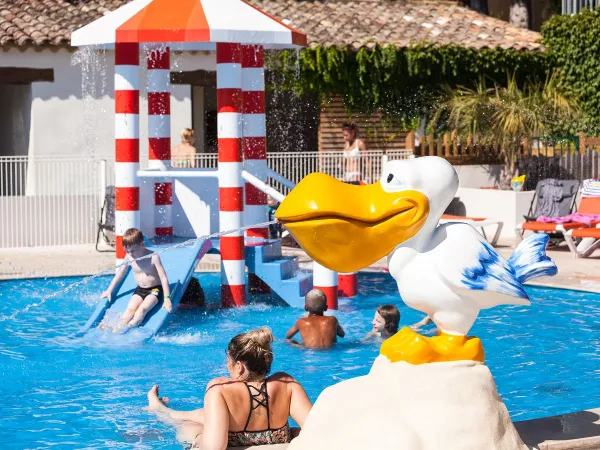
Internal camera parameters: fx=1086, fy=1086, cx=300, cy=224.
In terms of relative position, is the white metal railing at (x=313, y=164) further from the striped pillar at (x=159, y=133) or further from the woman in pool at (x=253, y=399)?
the woman in pool at (x=253, y=399)

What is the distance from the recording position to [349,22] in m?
23.8

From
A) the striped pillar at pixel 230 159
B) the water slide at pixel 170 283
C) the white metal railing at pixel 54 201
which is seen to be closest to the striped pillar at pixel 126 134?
the water slide at pixel 170 283

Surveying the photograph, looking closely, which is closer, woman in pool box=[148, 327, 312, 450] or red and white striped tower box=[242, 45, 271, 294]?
woman in pool box=[148, 327, 312, 450]

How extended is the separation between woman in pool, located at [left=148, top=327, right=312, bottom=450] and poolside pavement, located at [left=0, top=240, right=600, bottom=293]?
8022 mm

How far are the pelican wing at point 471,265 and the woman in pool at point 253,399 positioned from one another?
1.32 m

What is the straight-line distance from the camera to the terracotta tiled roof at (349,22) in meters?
20.6

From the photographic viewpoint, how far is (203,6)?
1173 cm

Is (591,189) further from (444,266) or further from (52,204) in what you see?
(444,266)

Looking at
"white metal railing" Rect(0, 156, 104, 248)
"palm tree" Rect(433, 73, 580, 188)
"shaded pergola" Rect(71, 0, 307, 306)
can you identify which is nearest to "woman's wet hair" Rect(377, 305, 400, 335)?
"shaded pergola" Rect(71, 0, 307, 306)

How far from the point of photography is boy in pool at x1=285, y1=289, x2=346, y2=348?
1005 cm

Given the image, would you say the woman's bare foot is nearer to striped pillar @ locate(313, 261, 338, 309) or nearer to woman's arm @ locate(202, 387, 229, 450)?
woman's arm @ locate(202, 387, 229, 450)

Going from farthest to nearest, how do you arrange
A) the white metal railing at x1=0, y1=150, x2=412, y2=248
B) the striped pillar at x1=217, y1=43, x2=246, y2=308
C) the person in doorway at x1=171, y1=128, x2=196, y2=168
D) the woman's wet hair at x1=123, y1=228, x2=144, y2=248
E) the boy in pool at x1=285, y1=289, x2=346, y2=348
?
the person in doorway at x1=171, y1=128, x2=196, y2=168 < the white metal railing at x1=0, y1=150, x2=412, y2=248 < the striped pillar at x1=217, y1=43, x2=246, y2=308 < the woman's wet hair at x1=123, y1=228, x2=144, y2=248 < the boy in pool at x1=285, y1=289, x2=346, y2=348

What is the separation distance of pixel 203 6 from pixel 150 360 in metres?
4.05

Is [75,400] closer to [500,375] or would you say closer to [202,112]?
[500,375]
